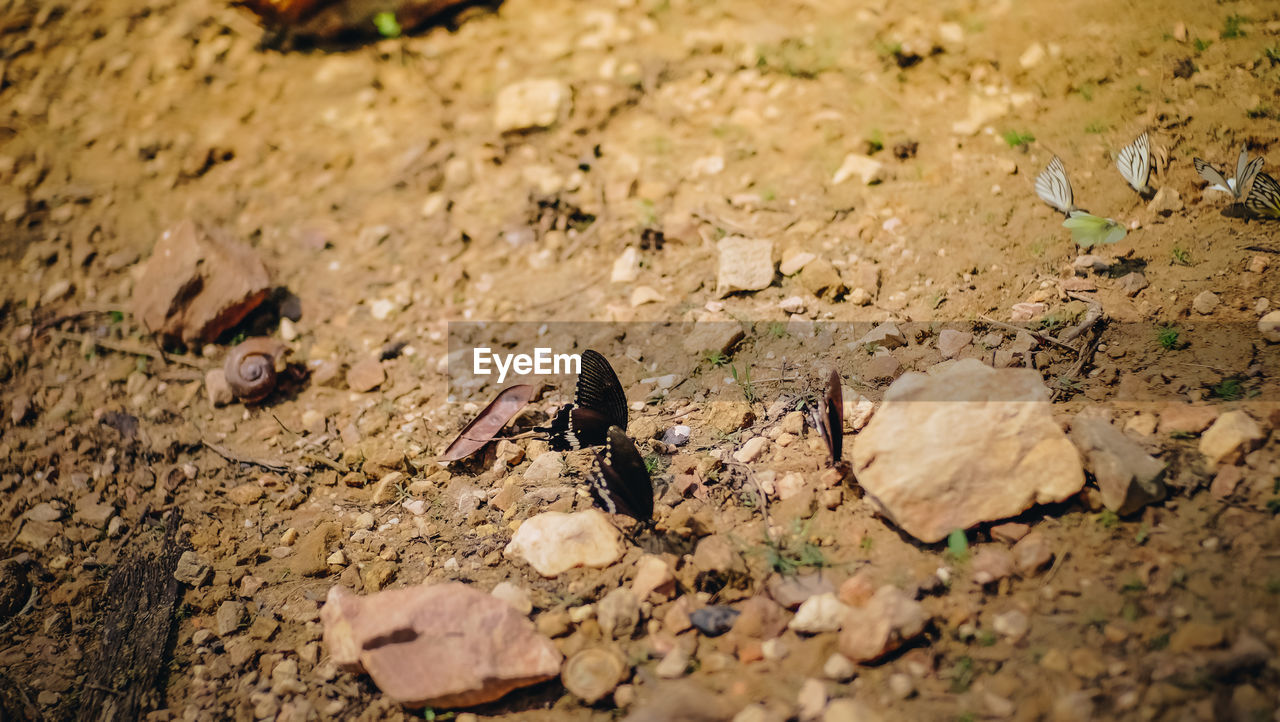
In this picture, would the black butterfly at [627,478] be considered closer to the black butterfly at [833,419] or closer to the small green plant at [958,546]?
the black butterfly at [833,419]

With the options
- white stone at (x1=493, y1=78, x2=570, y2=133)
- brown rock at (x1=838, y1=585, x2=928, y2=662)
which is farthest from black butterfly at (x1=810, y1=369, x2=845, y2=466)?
white stone at (x1=493, y1=78, x2=570, y2=133)

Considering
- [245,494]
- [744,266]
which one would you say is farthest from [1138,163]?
[245,494]

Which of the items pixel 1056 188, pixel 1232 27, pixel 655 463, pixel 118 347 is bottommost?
pixel 118 347

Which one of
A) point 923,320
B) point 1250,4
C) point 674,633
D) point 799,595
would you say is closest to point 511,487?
point 674,633

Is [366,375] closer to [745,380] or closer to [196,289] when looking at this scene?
[196,289]

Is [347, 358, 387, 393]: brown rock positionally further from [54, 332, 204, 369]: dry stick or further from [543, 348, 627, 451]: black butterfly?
[543, 348, 627, 451]: black butterfly
